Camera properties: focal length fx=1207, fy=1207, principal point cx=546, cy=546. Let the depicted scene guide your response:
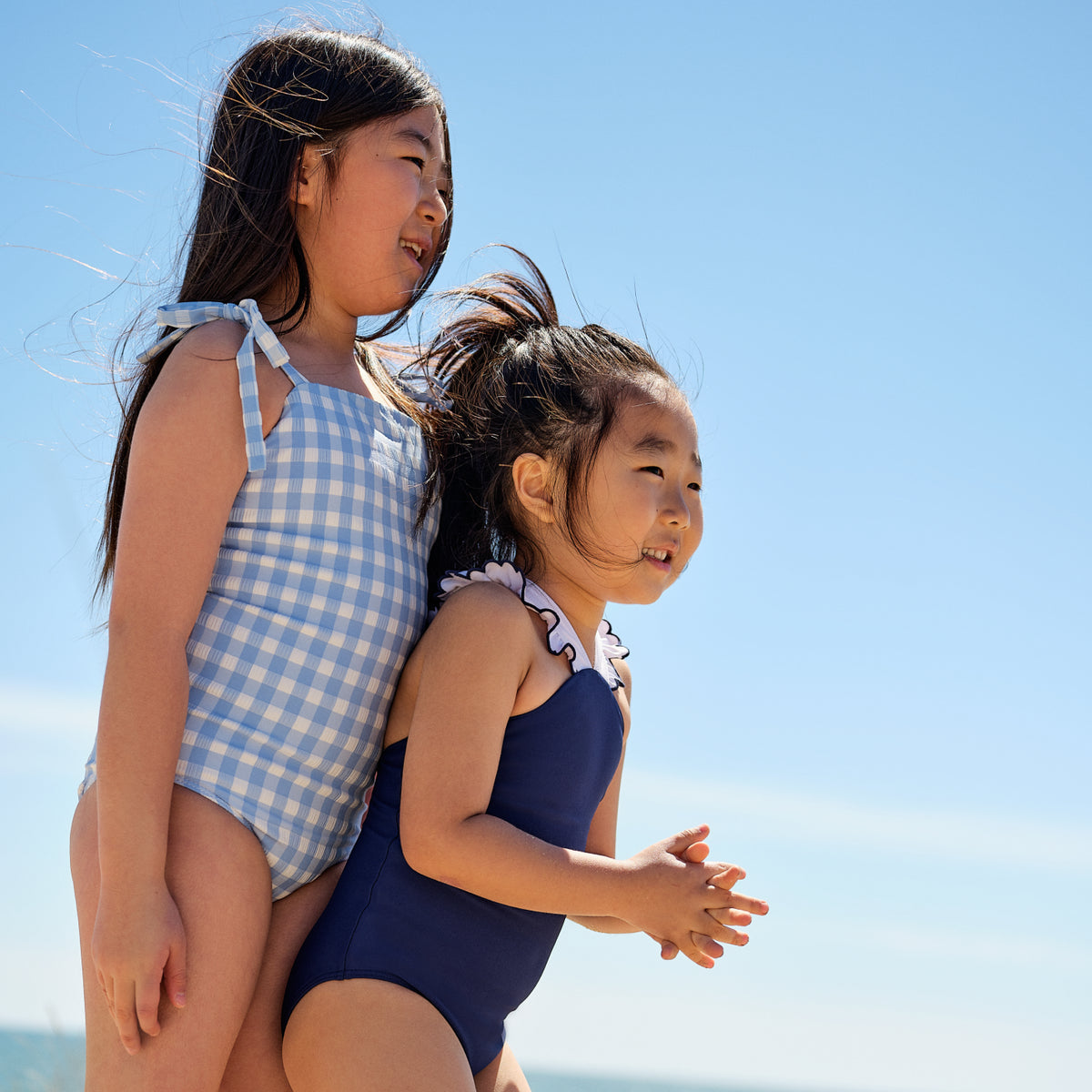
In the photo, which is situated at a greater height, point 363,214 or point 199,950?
point 363,214

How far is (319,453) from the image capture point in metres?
2.38

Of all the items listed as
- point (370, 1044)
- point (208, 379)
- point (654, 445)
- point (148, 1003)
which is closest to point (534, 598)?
point (654, 445)

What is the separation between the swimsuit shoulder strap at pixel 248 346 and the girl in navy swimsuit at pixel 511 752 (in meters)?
0.46

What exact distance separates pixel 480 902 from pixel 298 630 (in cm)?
62

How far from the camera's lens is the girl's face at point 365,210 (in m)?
2.61

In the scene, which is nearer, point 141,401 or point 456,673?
point 456,673

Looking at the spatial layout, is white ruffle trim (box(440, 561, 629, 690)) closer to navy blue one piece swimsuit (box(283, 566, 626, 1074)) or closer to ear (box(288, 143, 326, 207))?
navy blue one piece swimsuit (box(283, 566, 626, 1074))

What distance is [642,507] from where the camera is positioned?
250 cm

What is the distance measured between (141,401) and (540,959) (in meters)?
1.40

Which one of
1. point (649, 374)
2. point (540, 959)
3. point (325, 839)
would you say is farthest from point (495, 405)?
point (540, 959)

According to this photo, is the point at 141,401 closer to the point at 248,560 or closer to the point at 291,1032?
the point at 248,560

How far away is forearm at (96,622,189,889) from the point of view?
2.00m

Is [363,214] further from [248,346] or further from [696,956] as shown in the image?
[696,956]

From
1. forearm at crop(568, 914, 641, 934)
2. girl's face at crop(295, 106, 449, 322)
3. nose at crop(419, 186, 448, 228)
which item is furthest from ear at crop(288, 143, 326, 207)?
forearm at crop(568, 914, 641, 934)
